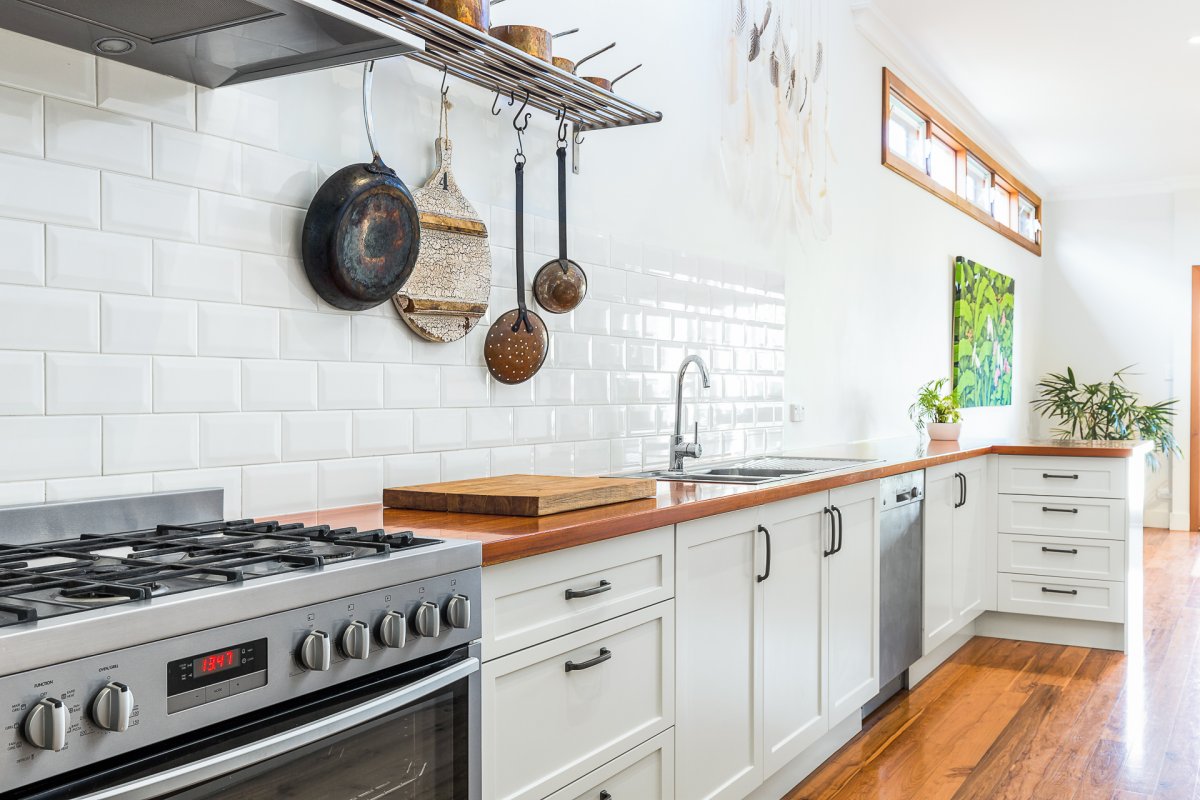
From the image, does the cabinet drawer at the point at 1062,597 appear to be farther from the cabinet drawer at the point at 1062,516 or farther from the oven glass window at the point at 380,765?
the oven glass window at the point at 380,765

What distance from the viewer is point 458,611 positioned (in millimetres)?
1498

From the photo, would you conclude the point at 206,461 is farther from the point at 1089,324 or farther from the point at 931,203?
the point at 1089,324

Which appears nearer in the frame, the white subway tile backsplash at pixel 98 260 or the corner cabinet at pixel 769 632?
the white subway tile backsplash at pixel 98 260

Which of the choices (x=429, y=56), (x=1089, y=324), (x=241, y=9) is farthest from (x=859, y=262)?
(x=1089, y=324)

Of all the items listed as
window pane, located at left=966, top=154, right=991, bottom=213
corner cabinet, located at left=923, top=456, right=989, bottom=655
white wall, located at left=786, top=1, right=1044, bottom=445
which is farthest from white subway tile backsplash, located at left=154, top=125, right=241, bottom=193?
window pane, located at left=966, top=154, right=991, bottom=213

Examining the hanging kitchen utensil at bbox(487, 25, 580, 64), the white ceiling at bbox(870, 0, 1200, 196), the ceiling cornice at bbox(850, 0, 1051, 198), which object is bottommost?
the hanging kitchen utensil at bbox(487, 25, 580, 64)

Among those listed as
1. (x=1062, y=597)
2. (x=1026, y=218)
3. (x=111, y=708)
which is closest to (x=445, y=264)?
(x=111, y=708)

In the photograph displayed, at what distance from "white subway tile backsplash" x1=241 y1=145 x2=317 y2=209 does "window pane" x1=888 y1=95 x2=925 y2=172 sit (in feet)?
12.9

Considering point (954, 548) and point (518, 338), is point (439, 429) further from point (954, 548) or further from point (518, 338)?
point (954, 548)

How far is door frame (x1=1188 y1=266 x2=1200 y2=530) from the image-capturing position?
816 cm

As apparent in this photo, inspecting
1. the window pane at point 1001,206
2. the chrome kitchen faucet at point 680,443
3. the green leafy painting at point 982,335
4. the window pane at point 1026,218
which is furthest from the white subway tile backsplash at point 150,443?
the window pane at point 1026,218

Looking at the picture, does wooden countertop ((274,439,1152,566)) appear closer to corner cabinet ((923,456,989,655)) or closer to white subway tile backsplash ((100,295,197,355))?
white subway tile backsplash ((100,295,197,355))

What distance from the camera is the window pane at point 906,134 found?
538 centimetres

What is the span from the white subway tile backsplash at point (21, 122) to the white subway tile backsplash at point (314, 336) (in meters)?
0.52
